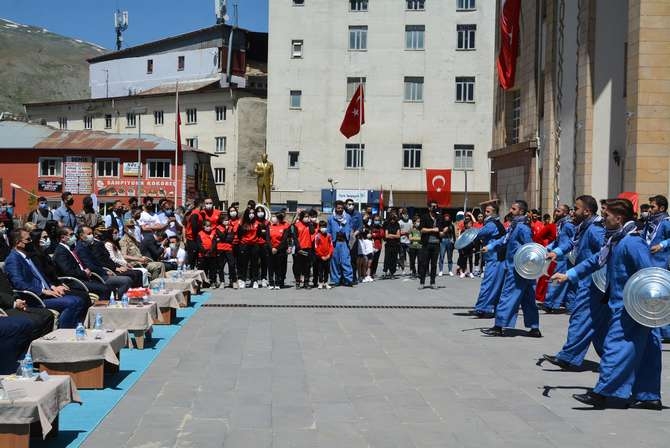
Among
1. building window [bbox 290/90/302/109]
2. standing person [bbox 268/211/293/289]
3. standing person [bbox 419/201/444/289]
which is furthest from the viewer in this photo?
building window [bbox 290/90/302/109]

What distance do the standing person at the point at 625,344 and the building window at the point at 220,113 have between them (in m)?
58.3

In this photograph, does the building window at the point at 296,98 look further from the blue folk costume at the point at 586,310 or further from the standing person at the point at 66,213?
the blue folk costume at the point at 586,310

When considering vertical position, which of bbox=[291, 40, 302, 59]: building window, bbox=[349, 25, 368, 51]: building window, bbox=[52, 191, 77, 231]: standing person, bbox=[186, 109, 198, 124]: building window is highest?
bbox=[349, 25, 368, 51]: building window

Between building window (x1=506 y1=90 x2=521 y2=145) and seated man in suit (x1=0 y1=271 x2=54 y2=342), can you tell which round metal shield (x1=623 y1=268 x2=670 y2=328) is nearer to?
seated man in suit (x1=0 y1=271 x2=54 y2=342)

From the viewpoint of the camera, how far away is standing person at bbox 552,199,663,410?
8383mm

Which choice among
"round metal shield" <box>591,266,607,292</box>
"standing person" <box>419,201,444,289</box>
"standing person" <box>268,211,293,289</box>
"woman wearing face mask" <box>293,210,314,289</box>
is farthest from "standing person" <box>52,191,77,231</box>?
"round metal shield" <box>591,266,607,292</box>

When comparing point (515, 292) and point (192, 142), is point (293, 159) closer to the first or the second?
point (192, 142)

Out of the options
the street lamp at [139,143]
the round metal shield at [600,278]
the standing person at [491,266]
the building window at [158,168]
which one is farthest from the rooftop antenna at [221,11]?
the round metal shield at [600,278]

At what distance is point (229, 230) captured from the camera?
21.7 m

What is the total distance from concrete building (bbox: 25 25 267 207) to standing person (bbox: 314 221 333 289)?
42216 mm

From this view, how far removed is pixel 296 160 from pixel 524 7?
27.1 metres

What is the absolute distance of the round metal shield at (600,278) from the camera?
9.43 meters

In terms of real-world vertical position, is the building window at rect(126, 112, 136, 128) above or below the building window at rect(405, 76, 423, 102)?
below

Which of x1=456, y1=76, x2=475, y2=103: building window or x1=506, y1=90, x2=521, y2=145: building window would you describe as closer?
x1=506, y1=90, x2=521, y2=145: building window
